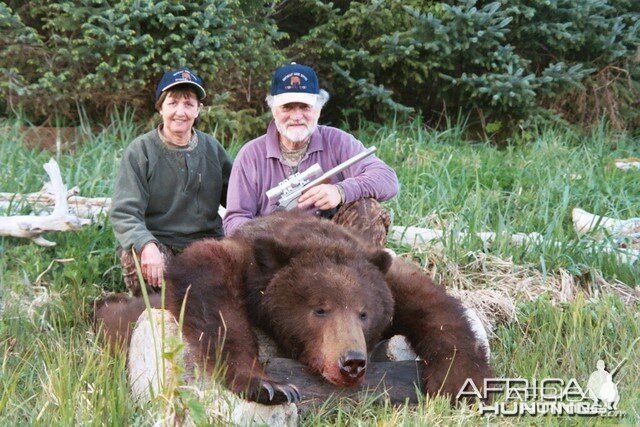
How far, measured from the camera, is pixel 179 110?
558 cm

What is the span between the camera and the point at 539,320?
5.36m

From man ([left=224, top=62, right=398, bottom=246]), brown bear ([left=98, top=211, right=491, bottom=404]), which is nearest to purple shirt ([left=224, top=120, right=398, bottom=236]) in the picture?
man ([left=224, top=62, right=398, bottom=246])

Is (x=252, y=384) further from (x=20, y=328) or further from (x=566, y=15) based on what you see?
(x=566, y=15)

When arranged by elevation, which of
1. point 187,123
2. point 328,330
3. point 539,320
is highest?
point 187,123

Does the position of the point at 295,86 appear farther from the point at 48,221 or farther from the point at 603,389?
the point at 603,389

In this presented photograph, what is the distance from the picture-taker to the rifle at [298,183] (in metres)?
5.13

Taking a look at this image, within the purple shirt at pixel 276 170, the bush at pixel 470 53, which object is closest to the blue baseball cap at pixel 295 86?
the purple shirt at pixel 276 170

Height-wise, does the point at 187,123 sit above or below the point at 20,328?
above

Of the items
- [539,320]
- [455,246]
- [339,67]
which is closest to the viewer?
[539,320]

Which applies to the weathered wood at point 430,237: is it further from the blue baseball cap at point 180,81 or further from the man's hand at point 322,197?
the blue baseball cap at point 180,81

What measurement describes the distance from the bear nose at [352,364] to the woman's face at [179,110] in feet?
8.47

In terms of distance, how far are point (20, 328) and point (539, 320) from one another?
3.14 m

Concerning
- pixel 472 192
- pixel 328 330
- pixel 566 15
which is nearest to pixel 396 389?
pixel 328 330

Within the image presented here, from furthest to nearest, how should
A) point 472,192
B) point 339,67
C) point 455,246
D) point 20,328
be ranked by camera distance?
point 339,67 < point 472,192 < point 455,246 < point 20,328
